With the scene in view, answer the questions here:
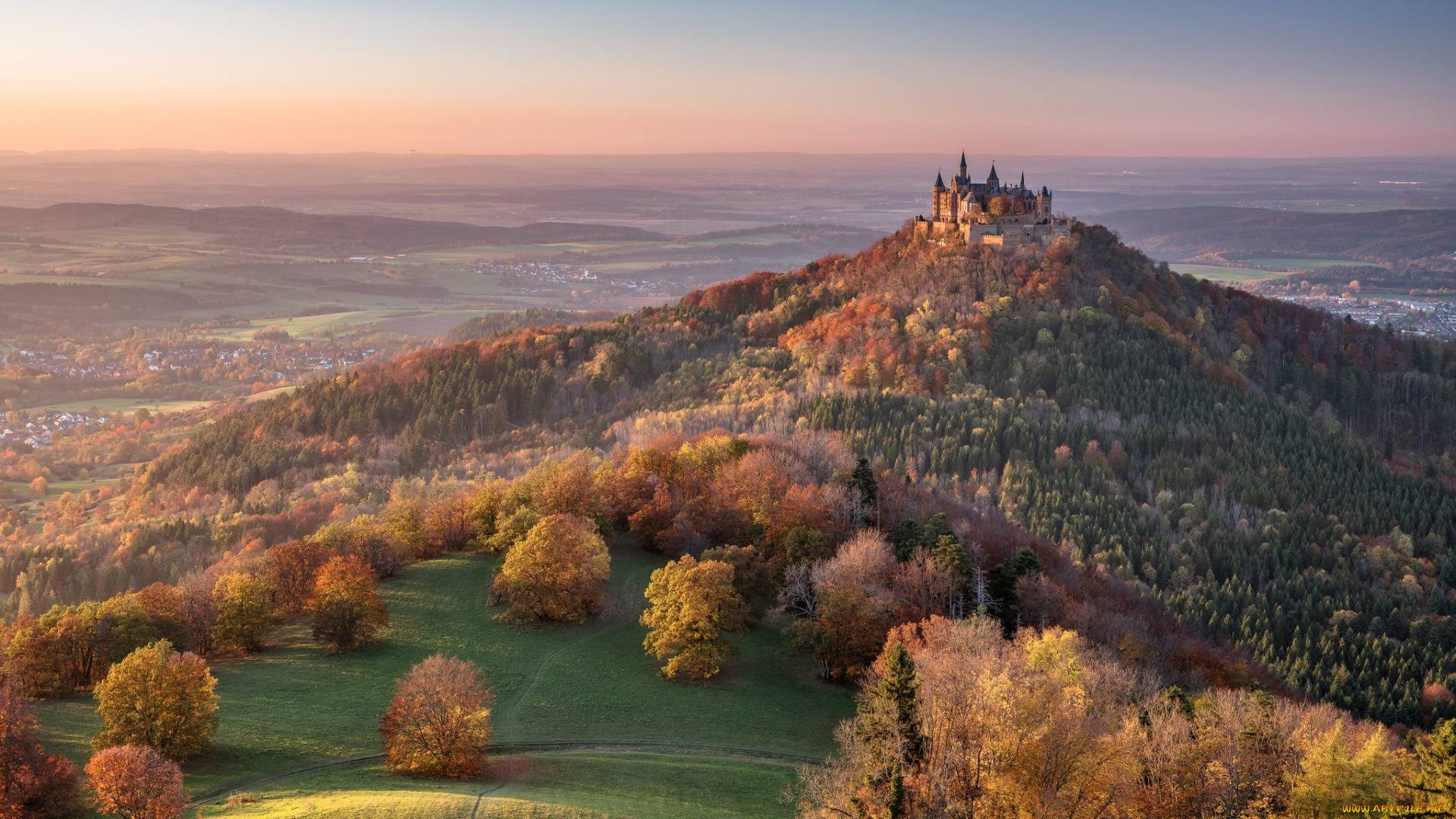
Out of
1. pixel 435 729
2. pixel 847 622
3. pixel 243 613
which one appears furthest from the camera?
pixel 243 613

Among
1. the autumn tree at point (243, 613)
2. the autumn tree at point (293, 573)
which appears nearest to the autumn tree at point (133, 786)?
the autumn tree at point (243, 613)

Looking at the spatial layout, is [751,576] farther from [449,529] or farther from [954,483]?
[954,483]

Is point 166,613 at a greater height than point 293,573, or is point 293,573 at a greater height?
point 166,613

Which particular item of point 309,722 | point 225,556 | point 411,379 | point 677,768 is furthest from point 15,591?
point 677,768

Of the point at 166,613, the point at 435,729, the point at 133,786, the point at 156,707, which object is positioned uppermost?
the point at 133,786

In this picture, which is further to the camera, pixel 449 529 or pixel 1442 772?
pixel 449 529

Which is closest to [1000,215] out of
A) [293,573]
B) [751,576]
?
[751,576]

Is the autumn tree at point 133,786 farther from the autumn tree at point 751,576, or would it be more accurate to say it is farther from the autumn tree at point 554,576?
the autumn tree at point 751,576
